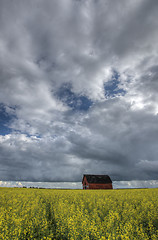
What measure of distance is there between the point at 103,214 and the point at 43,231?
19.0 feet

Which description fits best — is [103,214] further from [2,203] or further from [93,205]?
[2,203]

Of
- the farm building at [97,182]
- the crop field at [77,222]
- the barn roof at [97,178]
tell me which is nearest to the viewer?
the crop field at [77,222]

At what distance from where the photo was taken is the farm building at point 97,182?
232 feet

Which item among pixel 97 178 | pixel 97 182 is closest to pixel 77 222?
pixel 97 182

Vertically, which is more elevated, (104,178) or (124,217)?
(104,178)

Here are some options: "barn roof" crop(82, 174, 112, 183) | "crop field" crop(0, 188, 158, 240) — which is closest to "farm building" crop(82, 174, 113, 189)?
"barn roof" crop(82, 174, 112, 183)

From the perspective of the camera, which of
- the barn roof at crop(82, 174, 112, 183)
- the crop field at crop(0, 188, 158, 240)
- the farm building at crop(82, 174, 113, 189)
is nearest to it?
the crop field at crop(0, 188, 158, 240)

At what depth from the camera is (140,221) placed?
11.2 m

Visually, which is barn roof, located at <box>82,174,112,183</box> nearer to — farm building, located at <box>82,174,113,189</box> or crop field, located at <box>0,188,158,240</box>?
farm building, located at <box>82,174,113,189</box>

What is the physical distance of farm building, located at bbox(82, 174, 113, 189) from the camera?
7081 cm

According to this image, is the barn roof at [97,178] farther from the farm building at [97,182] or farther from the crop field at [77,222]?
the crop field at [77,222]

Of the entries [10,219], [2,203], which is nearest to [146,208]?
[10,219]

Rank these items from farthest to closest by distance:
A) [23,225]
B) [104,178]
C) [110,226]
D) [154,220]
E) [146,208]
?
[104,178] → [146,208] → [154,220] → [23,225] → [110,226]

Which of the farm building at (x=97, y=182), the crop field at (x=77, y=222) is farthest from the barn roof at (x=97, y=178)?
the crop field at (x=77, y=222)
